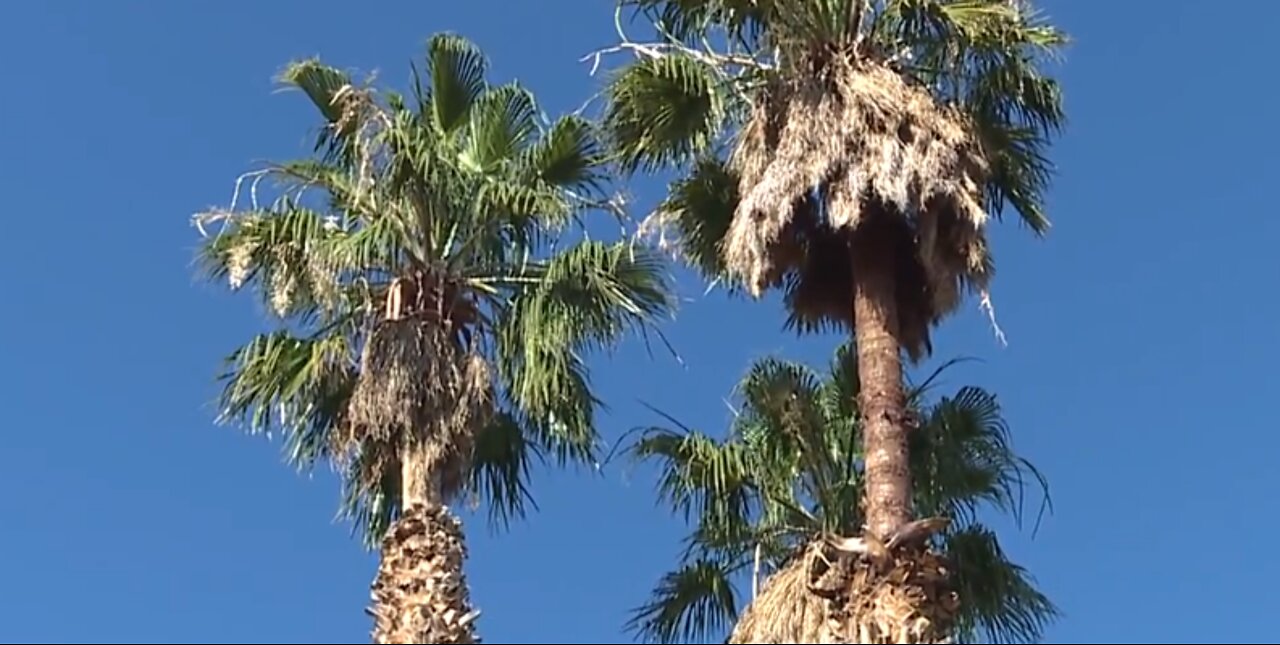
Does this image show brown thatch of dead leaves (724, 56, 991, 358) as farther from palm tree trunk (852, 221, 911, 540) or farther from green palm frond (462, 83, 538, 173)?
green palm frond (462, 83, 538, 173)

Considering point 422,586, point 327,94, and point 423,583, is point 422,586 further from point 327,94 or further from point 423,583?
point 327,94

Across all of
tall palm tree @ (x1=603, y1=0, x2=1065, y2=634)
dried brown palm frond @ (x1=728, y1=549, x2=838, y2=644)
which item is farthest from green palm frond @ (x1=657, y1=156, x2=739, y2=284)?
dried brown palm frond @ (x1=728, y1=549, x2=838, y2=644)

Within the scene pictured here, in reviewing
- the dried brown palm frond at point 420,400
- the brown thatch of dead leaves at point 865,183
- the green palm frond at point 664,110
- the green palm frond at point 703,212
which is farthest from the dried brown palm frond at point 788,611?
the green palm frond at point 664,110

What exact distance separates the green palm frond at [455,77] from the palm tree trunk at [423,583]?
3.75 meters

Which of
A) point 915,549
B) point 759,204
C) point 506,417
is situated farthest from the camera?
point 506,417

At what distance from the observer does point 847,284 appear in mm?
16219

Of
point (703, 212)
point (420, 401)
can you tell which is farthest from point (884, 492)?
point (703, 212)

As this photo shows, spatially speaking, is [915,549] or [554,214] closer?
[915,549]

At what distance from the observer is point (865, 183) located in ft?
49.5

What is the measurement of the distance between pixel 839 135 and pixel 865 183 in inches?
18.0

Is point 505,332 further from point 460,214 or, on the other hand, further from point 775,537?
point 775,537

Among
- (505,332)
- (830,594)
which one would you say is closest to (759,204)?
(505,332)

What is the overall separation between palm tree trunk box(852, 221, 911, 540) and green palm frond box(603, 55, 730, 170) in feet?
5.99

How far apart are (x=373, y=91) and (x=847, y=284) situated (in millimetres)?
3895
